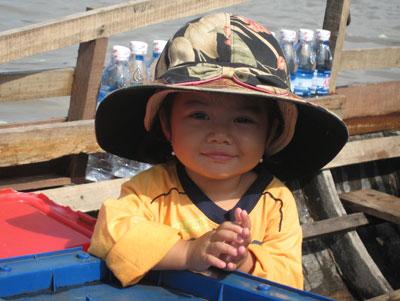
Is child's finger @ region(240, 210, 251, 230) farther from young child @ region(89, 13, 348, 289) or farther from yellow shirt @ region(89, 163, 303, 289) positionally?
yellow shirt @ region(89, 163, 303, 289)

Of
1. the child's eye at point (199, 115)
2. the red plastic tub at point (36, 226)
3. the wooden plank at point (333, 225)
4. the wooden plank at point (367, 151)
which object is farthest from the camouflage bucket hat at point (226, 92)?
the wooden plank at point (367, 151)

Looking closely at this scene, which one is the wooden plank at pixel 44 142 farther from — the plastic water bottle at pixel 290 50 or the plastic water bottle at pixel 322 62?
the plastic water bottle at pixel 322 62

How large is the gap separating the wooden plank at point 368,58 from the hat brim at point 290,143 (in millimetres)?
2312

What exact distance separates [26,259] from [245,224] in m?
0.50

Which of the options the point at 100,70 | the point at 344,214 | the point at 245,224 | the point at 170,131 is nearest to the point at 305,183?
the point at 344,214

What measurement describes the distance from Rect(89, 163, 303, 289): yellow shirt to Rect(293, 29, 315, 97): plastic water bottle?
2146mm

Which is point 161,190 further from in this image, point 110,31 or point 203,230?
point 110,31

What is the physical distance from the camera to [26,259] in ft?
4.99

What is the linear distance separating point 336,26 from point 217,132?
258 centimetres

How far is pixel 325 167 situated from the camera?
3652 mm

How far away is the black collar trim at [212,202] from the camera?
6.25 feet

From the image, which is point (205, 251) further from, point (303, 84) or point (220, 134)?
point (303, 84)

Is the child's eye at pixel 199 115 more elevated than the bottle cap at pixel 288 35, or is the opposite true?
the child's eye at pixel 199 115

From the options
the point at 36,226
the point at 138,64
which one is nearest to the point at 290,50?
the point at 138,64
